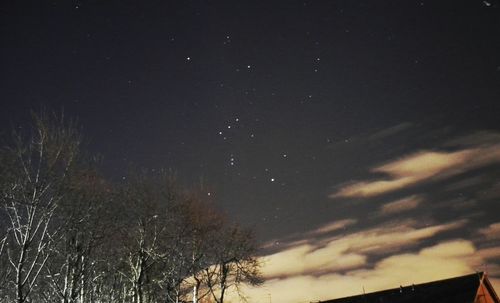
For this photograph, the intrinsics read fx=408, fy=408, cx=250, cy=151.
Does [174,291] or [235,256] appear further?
[235,256]

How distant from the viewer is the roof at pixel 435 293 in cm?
3129

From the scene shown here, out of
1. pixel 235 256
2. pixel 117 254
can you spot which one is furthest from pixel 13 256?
pixel 235 256

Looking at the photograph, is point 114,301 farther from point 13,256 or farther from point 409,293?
point 409,293

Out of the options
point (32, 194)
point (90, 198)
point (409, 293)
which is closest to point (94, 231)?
point (90, 198)

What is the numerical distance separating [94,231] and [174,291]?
8.25 m

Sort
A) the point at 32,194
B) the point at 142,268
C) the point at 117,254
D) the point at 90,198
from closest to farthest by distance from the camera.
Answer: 1. the point at 32,194
2. the point at 90,198
3. the point at 142,268
4. the point at 117,254

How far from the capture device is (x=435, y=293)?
33.2m

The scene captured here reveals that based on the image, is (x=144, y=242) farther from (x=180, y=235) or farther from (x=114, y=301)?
(x=114, y=301)

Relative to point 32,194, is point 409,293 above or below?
below

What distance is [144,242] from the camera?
26.2m

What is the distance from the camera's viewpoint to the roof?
103ft

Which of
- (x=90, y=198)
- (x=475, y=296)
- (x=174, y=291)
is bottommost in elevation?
(x=475, y=296)

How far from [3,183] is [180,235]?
49.5ft

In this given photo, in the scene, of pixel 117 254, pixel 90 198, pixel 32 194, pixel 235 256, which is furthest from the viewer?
pixel 235 256
